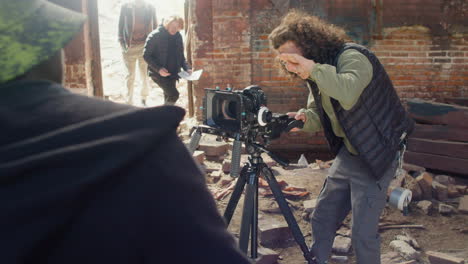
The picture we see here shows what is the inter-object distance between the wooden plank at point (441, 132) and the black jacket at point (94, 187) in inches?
224

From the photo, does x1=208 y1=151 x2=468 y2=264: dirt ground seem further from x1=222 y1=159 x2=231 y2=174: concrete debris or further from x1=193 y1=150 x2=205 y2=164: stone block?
x1=193 y1=150 x2=205 y2=164: stone block

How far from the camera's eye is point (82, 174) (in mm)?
720

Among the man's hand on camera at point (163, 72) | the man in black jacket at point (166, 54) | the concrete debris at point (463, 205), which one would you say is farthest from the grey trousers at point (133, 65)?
the concrete debris at point (463, 205)

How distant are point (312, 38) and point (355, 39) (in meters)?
4.24

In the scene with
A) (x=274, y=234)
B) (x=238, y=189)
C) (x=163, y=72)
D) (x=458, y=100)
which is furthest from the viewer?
(x=163, y=72)

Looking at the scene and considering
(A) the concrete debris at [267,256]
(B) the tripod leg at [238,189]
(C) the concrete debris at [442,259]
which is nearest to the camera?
(B) the tripod leg at [238,189]

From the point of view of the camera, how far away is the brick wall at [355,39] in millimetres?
6926

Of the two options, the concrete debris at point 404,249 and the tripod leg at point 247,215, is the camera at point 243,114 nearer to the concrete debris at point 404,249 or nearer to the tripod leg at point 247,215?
the tripod leg at point 247,215

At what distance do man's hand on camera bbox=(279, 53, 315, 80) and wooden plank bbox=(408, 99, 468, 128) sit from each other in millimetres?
3671

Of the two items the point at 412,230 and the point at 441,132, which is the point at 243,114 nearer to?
the point at 412,230

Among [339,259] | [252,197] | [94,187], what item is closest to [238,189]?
[252,197]

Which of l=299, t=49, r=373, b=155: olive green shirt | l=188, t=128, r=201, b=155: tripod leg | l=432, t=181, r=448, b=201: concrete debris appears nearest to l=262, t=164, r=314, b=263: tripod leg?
l=188, t=128, r=201, b=155: tripod leg

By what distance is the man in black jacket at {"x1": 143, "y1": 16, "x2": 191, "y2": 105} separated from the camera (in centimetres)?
695

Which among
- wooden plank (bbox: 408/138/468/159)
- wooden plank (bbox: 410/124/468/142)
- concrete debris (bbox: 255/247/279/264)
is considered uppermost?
wooden plank (bbox: 410/124/468/142)
